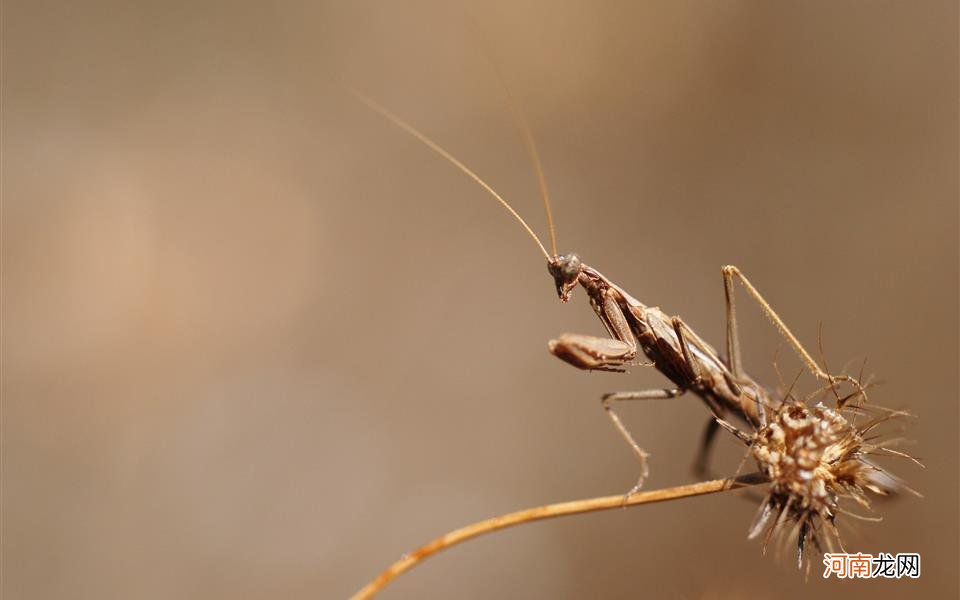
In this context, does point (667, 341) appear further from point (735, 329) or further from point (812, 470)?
point (812, 470)

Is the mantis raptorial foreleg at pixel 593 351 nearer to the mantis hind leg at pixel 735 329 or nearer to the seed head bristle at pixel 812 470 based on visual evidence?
the mantis hind leg at pixel 735 329

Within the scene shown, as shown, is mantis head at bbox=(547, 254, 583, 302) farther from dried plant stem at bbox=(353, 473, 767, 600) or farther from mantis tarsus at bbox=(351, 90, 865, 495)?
dried plant stem at bbox=(353, 473, 767, 600)

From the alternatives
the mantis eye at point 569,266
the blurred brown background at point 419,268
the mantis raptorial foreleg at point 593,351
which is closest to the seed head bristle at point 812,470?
the mantis raptorial foreleg at point 593,351

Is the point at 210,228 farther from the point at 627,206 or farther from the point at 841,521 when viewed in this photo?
the point at 841,521

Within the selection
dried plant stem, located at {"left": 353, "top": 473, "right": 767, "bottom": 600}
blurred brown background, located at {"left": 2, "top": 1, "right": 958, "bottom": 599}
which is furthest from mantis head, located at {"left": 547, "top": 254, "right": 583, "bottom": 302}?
blurred brown background, located at {"left": 2, "top": 1, "right": 958, "bottom": 599}

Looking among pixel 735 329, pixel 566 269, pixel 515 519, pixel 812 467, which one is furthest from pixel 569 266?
pixel 515 519

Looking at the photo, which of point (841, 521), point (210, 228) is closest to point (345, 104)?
point (210, 228)
